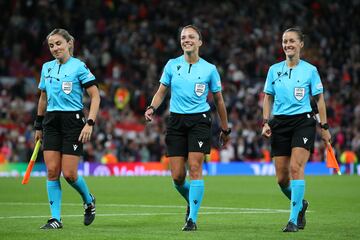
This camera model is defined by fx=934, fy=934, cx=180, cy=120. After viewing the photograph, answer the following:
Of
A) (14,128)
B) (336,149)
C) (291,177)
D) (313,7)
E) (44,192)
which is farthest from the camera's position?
(313,7)

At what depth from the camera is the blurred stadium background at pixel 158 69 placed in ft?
109

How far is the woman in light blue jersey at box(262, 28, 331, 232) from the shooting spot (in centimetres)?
1229

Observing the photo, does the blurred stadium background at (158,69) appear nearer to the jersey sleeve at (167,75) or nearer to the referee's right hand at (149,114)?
the jersey sleeve at (167,75)

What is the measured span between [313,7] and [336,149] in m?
9.14

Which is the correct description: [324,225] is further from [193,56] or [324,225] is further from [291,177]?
[193,56]

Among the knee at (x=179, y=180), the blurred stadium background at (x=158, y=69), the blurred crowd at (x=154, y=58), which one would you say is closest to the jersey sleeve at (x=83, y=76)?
the knee at (x=179, y=180)

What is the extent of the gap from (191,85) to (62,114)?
175cm

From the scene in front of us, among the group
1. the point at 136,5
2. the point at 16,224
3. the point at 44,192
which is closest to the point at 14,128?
the point at 136,5

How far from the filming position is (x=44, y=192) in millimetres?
22078

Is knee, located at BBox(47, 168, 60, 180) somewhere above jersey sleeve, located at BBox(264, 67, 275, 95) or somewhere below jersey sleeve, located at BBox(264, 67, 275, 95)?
below

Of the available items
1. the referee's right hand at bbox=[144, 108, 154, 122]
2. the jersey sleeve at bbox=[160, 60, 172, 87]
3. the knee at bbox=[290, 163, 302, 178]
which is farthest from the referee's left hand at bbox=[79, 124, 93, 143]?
the knee at bbox=[290, 163, 302, 178]

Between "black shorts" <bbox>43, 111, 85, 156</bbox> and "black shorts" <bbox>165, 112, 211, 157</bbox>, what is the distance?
121 centimetres

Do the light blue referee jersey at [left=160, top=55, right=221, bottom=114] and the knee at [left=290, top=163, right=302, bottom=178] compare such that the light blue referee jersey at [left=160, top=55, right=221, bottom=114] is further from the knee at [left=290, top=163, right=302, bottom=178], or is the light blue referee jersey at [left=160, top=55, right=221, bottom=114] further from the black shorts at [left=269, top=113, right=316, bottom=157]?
the knee at [left=290, top=163, right=302, bottom=178]

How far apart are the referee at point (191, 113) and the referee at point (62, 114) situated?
932 millimetres
